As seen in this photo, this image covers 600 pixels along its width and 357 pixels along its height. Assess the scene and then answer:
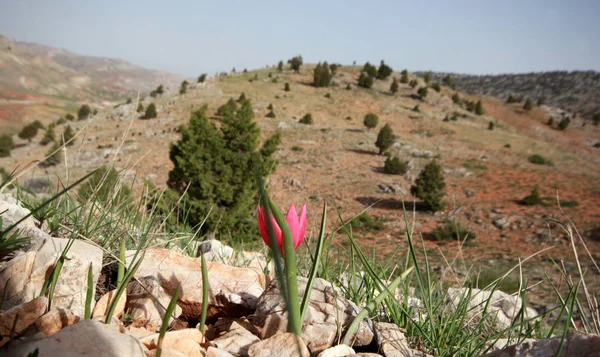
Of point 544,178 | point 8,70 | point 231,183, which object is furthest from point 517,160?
point 8,70

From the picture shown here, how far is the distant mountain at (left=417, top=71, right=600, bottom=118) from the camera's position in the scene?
51.8 m

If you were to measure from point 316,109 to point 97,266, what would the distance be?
33635 mm

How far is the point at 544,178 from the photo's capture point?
21.4 metres

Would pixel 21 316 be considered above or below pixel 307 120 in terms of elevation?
above

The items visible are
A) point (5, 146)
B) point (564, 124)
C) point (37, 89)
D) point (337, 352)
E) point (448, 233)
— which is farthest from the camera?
point (37, 89)

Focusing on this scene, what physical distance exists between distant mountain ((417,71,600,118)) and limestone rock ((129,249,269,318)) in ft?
189

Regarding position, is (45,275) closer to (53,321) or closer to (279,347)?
(53,321)

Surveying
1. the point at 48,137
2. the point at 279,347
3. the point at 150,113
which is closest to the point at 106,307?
the point at 279,347

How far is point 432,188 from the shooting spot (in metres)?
17.8

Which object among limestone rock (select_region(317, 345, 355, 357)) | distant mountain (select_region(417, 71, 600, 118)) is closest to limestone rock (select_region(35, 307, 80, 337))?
limestone rock (select_region(317, 345, 355, 357))

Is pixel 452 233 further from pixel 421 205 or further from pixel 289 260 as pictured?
pixel 289 260

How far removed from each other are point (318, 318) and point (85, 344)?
669 mm

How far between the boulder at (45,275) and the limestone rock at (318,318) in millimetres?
542

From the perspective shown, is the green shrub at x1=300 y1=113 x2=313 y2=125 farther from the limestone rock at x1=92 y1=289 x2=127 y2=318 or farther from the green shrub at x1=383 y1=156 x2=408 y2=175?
the limestone rock at x1=92 y1=289 x2=127 y2=318
